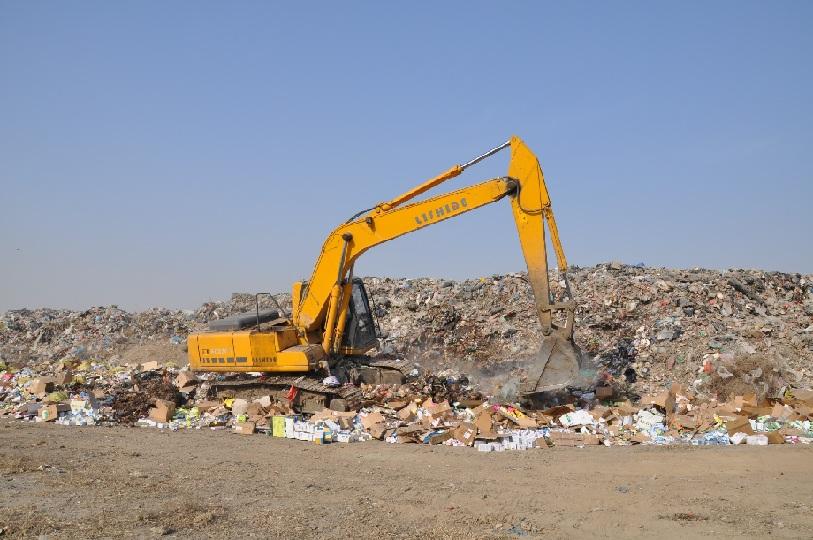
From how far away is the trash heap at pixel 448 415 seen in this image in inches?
341

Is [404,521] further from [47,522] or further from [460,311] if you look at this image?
[460,311]

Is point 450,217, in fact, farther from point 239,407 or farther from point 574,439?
point 239,407

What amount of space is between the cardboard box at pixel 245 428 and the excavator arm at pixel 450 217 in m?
1.82

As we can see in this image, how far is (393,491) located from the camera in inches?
262

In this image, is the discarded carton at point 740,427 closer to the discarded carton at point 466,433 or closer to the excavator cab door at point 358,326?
the discarded carton at point 466,433

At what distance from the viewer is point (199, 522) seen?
565cm

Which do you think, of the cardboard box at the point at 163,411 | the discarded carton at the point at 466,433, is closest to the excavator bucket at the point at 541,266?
the discarded carton at the point at 466,433

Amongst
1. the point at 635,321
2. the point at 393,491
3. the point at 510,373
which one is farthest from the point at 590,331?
the point at 393,491

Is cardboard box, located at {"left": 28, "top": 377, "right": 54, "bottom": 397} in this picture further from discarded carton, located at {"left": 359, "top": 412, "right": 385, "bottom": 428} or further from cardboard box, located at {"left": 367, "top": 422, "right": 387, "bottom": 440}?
cardboard box, located at {"left": 367, "top": 422, "right": 387, "bottom": 440}

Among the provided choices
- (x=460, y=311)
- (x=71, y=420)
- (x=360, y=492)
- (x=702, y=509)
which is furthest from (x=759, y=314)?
(x=71, y=420)

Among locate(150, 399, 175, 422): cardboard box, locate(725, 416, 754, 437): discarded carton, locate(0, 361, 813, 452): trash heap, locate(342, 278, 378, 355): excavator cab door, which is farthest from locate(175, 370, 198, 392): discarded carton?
locate(725, 416, 754, 437): discarded carton

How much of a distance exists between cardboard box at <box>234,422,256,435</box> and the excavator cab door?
2122 millimetres

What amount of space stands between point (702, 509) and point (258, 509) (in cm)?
366

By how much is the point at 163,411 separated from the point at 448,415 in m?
4.20
